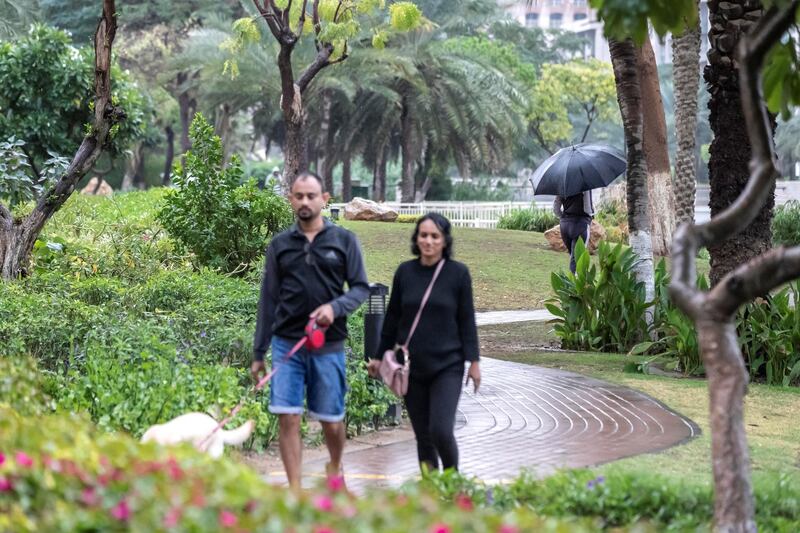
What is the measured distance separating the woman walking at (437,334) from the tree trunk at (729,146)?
618 cm

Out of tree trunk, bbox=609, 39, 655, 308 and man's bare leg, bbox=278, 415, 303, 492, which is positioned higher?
tree trunk, bbox=609, 39, 655, 308

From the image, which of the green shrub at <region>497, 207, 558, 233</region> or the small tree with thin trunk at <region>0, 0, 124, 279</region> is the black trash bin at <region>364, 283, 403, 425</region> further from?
the green shrub at <region>497, 207, 558, 233</region>

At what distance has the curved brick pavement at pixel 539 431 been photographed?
286 inches

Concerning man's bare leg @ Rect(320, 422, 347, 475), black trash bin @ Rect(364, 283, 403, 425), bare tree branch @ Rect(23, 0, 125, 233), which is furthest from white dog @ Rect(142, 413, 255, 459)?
bare tree branch @ Rect(23, 0, 125, 233)

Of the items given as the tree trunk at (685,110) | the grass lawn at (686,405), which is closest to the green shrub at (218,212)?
the grass lawn at (686,405)

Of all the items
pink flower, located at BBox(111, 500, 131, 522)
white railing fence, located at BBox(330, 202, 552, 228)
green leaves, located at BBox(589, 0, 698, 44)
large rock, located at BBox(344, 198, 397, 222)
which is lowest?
pink flower, located at BBox(111, 500, 131, 522)

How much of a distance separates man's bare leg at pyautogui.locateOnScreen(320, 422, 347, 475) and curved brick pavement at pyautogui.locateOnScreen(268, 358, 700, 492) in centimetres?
37

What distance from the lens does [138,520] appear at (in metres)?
3.14

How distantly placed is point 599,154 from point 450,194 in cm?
3936

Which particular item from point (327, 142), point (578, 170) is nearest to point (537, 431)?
point (578, 170)

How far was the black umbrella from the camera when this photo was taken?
14883 mm

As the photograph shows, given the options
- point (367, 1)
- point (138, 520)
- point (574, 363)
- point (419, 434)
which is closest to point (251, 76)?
point (367, 1)

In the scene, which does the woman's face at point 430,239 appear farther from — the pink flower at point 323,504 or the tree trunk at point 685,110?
the tree trunk at point 685,110

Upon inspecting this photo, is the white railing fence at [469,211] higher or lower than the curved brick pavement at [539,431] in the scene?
higher
